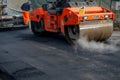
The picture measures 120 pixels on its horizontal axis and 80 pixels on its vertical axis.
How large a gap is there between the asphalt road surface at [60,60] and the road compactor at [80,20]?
377mm

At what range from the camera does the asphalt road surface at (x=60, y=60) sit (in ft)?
22.5

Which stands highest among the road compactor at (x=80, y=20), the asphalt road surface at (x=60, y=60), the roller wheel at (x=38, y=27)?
the road compactor at (x=80, y=20)

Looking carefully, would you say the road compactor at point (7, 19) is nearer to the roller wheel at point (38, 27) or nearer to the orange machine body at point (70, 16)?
the roller wheel at point (38, 27)

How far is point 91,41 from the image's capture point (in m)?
10.5

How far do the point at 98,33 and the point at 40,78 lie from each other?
427 cm

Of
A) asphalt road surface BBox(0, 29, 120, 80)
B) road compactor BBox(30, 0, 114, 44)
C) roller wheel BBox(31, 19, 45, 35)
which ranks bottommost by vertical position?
asphalt road surface BBox(0, 29, 120, 80)

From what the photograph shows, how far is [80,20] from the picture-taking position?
988 centimetres

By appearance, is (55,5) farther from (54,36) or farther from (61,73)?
(61,73)

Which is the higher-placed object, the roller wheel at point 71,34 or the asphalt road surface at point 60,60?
the roller wheel at point 71,34

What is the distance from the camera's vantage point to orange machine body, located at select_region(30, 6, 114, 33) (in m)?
9.95

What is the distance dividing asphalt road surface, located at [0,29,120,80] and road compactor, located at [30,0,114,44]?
377mm

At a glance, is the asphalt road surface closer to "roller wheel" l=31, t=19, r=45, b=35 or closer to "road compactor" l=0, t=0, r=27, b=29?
"roller wheel" l=31, t=19, r=45, b=35

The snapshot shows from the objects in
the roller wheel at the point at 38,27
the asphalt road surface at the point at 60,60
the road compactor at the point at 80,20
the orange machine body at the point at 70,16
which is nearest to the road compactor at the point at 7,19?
the roller wheel at the point at 38,27

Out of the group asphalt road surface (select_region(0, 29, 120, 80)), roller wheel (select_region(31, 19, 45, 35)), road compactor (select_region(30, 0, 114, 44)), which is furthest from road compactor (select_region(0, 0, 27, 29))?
road compactor (select_region(30, 0, 114, 44))
